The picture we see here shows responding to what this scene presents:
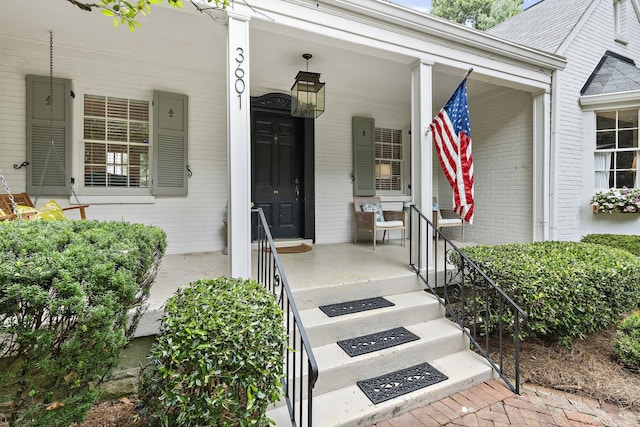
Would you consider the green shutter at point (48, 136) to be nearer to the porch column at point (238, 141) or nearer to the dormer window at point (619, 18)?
the porch column at point (238, 141)

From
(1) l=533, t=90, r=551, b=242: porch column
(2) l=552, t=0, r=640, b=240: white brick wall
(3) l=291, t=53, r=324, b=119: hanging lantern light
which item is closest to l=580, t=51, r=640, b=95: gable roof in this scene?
(2) l=552, t=0, r=640, b=240: white brick wall

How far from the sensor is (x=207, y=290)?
1929mm

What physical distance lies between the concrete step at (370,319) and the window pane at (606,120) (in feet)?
16.0

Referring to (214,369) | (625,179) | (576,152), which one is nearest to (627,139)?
(625,179)

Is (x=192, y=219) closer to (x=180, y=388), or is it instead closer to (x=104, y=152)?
(x=104, y=152)

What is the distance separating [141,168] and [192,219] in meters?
0.96

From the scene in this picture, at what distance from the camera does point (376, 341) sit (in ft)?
8.14

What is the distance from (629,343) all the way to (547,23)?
5937 millimetres

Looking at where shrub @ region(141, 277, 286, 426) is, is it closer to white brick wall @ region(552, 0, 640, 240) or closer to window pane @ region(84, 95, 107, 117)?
window pane @ region(84, 95, 107, 117)

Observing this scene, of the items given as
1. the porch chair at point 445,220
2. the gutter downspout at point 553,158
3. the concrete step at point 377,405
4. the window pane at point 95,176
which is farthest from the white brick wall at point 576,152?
the window pane at point 95,176

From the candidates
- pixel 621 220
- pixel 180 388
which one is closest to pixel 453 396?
pixel 180 388

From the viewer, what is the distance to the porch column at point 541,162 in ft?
15.8

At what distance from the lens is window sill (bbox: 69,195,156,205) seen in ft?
13.0

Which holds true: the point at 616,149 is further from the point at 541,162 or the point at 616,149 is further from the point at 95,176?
the point at 95,176
